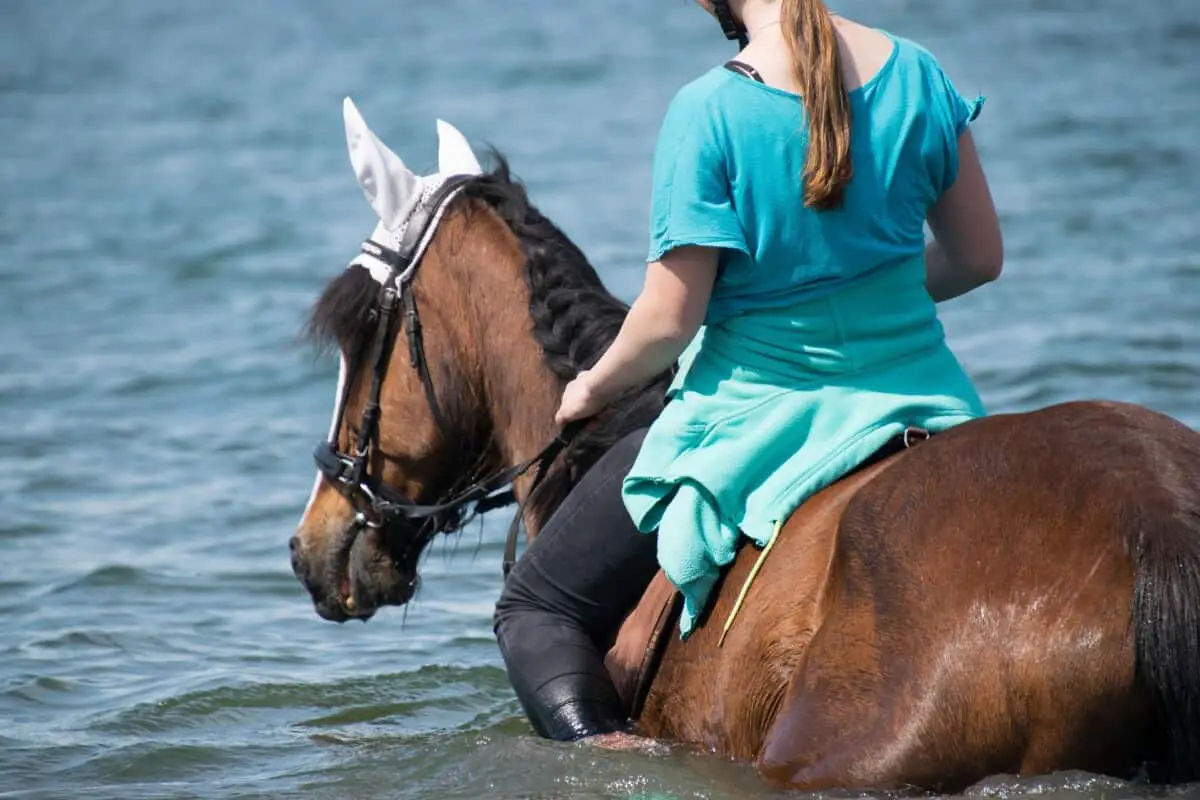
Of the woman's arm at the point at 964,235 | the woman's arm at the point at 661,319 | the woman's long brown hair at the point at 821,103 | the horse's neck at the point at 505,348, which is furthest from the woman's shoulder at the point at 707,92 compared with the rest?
the horse's neck at the point at 505,348

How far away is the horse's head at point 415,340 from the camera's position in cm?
438

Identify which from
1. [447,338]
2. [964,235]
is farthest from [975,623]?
[447,338]

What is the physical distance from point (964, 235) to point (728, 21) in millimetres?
726

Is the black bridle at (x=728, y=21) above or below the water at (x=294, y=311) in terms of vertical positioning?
above

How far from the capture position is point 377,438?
453cm

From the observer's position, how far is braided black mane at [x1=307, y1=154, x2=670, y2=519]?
4.09m

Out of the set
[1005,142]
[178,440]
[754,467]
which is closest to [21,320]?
[178,440]

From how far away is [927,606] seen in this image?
3047 mm

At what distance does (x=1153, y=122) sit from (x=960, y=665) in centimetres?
1474

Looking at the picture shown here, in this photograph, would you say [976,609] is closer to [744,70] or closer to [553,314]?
[744,70]

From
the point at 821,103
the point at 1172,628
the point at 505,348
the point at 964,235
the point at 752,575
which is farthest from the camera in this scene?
the point at 505,348

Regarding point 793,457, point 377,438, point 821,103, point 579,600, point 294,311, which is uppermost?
point 821,103

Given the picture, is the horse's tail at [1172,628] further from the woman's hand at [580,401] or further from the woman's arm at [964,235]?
the woman's hand at [580,401]

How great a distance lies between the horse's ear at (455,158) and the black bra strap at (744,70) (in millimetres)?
1279
